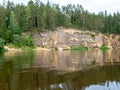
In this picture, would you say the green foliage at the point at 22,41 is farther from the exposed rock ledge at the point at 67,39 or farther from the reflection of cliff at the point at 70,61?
the reflection of cliff at the point at 70,61

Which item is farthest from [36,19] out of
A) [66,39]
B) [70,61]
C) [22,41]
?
[70,61]

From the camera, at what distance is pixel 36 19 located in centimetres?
13762

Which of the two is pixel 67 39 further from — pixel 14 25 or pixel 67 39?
pixel 14 25

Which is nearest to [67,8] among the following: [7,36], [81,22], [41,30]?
[81,22]

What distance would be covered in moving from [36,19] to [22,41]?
25.6m

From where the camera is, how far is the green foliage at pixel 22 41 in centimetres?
11225

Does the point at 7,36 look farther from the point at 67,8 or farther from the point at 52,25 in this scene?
the point at 67,8

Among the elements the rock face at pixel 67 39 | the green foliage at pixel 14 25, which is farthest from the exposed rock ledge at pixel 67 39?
the green foliage at pixel 14 25

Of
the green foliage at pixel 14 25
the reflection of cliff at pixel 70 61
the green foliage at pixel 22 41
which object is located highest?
the green foliage at pixel 14 25

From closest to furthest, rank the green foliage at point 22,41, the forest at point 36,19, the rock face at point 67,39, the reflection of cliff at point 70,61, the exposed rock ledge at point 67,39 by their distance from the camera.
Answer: the reflection of cliff at point 70,61, the green foliage at point 22,41, the forest at point 36,19, the exposed rock ledge at point 67,39, the rock face at point 67,39

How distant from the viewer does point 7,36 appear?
4380 inches

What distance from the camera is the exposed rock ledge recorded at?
428ft

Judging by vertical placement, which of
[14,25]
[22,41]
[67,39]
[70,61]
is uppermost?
[14,25]

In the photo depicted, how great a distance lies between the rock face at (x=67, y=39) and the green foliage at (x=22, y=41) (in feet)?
24.5
